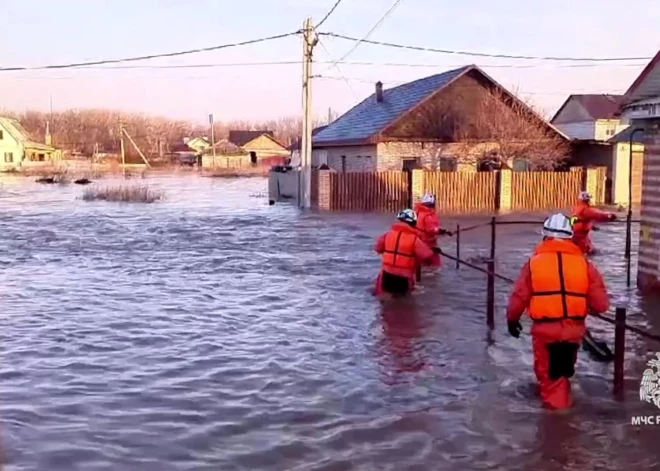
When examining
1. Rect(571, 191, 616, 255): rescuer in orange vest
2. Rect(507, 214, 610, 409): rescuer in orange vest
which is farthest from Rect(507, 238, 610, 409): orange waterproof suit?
Rect(571, 191, 616, 255): rescuer in orange vest

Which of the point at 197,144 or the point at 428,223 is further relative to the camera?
the point at 197,144

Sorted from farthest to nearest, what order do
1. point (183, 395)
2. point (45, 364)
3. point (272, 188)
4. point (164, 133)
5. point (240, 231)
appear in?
point (164, 133)
point (272, 188)
point (240, 231)
point (45, 364)
point (183, 395)

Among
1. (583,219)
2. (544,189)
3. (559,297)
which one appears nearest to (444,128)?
→ (544,189)

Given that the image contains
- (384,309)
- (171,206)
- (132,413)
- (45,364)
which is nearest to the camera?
(132,413)

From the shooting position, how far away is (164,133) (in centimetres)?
14950

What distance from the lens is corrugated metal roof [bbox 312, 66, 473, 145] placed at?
116 ft

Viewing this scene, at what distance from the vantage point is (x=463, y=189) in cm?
3177

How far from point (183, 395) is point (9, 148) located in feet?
303

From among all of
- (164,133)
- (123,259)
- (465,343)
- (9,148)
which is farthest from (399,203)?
(164,133)

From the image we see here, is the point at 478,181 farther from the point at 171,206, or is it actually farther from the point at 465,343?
the point at 465,343

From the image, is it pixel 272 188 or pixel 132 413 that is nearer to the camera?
pixel 132 413

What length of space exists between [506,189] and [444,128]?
14.4 ft

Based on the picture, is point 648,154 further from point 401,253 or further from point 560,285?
point 560,285

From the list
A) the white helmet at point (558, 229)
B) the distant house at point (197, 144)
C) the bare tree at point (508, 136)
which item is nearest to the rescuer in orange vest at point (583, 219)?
the white helmet at point (558, 229)
